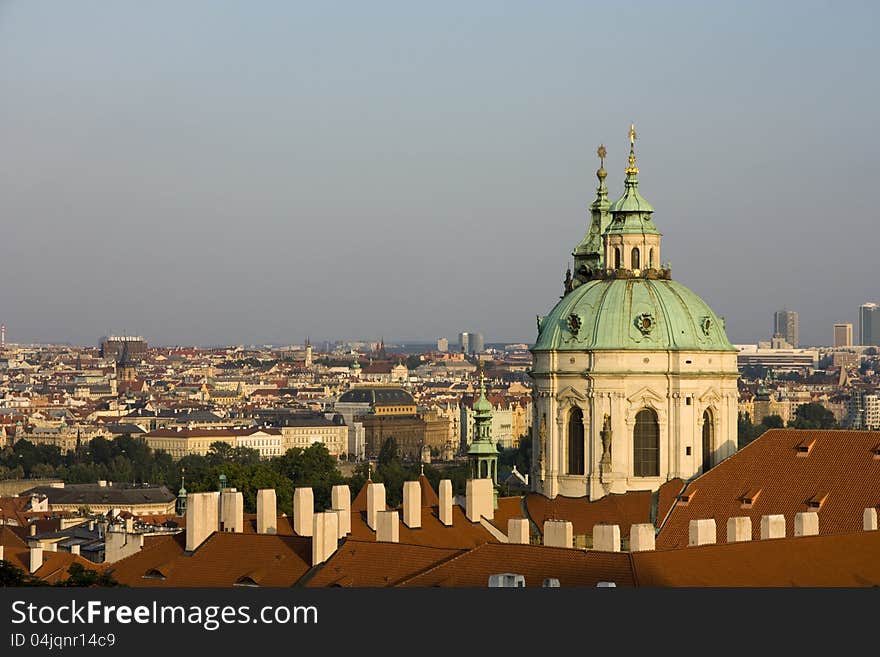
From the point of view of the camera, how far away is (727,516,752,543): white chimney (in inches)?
2372

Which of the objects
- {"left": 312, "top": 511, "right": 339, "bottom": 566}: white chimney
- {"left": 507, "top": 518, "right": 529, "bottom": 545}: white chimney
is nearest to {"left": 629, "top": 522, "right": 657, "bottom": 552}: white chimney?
{"left": 507, "top": 518, "right": 529, "bottom": 545}: white chimney

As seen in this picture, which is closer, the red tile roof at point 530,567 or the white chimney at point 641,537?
the red tile roof at point 530,567

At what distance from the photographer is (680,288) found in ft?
246

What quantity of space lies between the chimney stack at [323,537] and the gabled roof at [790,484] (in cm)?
1165

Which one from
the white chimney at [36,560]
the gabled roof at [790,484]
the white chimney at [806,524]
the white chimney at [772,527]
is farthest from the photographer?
the white chimney at [36,560]

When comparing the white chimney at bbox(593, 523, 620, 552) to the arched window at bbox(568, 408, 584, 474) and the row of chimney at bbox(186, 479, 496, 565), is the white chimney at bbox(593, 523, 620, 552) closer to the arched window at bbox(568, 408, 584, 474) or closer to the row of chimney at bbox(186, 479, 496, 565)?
the row of chimney at bbox(186, 479, 496, 565)

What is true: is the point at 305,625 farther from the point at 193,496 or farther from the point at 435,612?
the point at 193,496

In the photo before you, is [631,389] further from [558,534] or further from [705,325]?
[558,534]

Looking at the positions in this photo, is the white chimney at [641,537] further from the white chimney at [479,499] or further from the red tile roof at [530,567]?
the white chimney at [479,499]

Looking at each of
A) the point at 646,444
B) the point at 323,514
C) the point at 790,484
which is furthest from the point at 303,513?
the point at 790,484

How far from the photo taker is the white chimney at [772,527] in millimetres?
58844

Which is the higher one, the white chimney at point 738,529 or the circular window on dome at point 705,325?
the circular window on dome at point 705,325

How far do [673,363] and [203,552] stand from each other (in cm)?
1814

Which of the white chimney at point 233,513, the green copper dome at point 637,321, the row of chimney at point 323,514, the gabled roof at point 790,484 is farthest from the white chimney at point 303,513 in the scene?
the green copper dome at point 637,321
